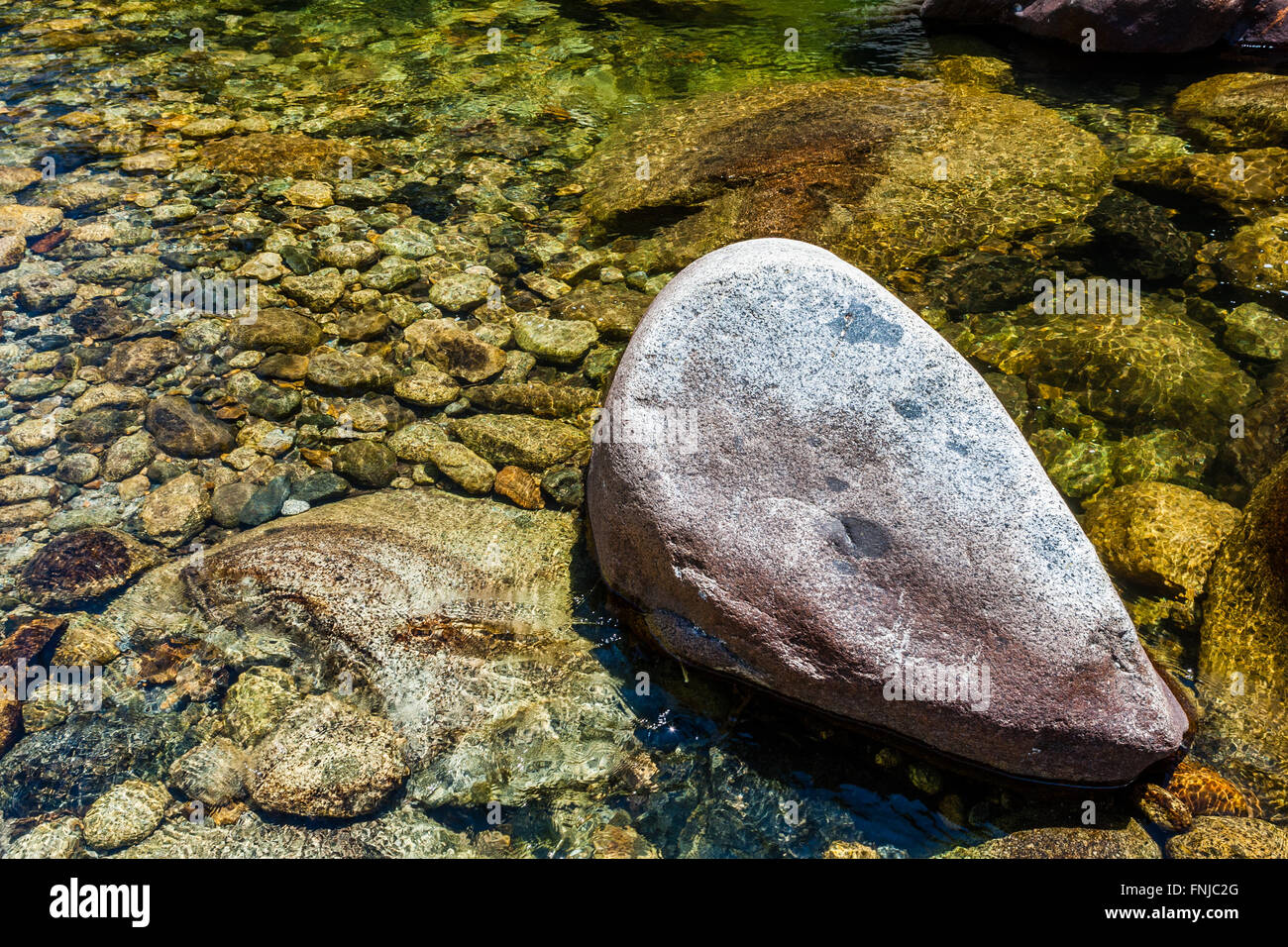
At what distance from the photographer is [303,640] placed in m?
3.38

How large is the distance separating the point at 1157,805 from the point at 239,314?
16.9 ft

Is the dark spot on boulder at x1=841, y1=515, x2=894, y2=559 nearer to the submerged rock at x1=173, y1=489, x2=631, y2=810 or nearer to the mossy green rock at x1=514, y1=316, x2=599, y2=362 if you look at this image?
the submerged rock at x1=173, y1=489, x2=631, y2=810

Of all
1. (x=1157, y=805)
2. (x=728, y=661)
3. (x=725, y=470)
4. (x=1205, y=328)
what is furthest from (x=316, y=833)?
(x=1205, y=328)

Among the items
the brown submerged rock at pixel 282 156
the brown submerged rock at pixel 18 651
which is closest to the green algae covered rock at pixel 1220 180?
the brown submerged rock at pixel 282 156

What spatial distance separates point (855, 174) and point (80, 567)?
16.7ft

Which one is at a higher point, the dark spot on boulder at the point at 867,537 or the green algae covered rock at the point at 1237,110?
the green algae covered rock at the point at 1237,110

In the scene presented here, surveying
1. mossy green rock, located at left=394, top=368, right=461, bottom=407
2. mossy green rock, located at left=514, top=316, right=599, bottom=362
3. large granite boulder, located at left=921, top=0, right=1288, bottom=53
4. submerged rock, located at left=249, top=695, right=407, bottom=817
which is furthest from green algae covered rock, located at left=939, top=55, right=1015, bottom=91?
submerged rock, located at left=249, top=695, right=407, bottom=817

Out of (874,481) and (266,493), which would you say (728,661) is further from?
(266,493)

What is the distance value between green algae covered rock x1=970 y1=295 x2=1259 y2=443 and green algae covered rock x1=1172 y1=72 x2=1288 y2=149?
7.91ft

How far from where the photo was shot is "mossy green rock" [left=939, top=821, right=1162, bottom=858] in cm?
277

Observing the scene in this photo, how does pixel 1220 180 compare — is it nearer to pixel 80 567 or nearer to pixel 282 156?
pixel 282 156

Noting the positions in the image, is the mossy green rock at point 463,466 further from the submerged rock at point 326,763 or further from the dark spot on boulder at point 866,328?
the dark spot on boulder at point 866,328

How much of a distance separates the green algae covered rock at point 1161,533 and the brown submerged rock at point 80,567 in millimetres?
4149

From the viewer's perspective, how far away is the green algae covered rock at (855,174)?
5543mm
